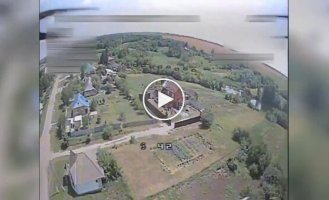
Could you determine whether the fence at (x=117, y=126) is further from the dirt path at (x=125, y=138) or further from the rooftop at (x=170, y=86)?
the rooftop at (x=170, y=86)

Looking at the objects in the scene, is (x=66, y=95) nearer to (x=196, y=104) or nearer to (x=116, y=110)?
(x=116, y=110)

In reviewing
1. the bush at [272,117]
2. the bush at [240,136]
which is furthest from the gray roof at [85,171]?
the bush at [272,117]

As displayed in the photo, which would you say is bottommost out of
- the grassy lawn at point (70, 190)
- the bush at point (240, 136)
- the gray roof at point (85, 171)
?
the grassy lawn at point (70, 190)

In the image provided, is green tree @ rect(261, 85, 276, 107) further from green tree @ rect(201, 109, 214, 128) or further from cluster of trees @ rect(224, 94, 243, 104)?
green tree @ rect(201, 109, 214, 128)

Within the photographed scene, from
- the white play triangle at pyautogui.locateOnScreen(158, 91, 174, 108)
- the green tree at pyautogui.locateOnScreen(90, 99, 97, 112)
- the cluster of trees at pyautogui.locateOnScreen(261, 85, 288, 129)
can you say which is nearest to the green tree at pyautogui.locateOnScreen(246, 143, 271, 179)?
the cluster of trees at pyautogui.locateOnScreen(261, 85, 288, 129)

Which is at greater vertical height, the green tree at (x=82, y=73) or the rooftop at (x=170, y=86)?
the green tree at (x=82, y=73)

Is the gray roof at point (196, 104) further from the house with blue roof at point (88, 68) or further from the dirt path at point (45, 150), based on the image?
the dirt path at point (45, 150)
